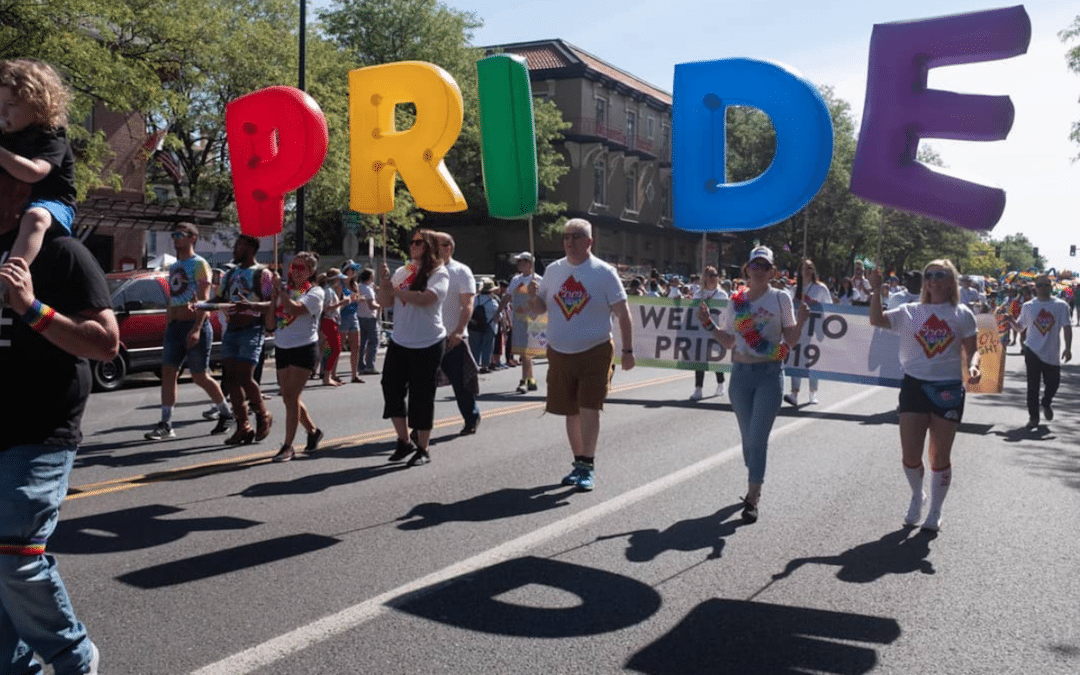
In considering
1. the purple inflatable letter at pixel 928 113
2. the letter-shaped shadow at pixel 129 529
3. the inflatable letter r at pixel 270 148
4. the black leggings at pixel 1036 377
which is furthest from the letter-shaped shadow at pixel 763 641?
the black leggings at pixel 1036 377

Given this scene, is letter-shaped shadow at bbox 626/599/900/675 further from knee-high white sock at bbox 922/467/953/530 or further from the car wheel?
the car wheel

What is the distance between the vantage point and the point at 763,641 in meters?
4.45

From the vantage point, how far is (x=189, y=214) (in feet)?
95.4

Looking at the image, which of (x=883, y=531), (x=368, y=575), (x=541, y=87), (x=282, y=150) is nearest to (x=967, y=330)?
(x=883, y=531)

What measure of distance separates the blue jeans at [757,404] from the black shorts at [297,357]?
3.70 metres

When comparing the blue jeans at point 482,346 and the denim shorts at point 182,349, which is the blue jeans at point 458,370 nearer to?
the denim shorts at point 182,349

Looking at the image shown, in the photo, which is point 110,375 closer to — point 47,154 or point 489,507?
point 489,507

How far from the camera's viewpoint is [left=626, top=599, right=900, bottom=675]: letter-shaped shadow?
4.16m

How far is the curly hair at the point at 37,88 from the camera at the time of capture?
10.4ft

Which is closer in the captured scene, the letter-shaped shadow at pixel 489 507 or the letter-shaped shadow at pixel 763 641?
the letter-shaped shadow at pixel 763 641

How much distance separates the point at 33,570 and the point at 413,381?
17.3 ft

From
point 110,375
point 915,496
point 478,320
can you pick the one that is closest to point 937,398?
point 915,496

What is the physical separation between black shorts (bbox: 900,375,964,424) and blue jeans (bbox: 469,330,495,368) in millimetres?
11312

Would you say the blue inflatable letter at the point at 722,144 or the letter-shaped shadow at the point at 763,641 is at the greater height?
the blue inflatable letter at the point at 722,144
